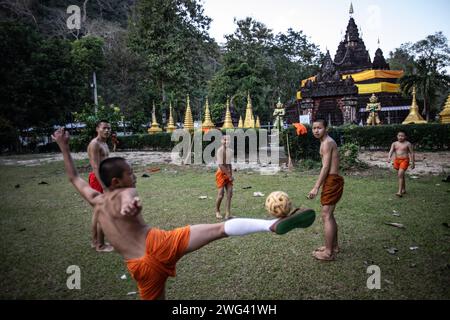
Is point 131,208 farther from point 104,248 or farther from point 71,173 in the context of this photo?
point 104,248

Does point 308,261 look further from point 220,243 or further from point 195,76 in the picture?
point 195,76

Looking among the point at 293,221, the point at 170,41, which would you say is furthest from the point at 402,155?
the point at 170,41

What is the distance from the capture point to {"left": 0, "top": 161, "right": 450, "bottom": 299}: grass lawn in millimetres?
3000

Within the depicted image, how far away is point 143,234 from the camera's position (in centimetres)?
228

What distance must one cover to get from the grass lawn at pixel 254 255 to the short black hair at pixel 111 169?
147 centimetres

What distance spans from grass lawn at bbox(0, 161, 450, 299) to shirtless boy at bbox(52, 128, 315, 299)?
91 cm

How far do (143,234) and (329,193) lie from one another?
2507 millimetres

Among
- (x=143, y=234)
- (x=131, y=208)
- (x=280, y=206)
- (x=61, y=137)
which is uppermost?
(x=61, y=137)

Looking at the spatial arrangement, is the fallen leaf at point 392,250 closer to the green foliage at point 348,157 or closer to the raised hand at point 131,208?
the raised hand at point 131,208

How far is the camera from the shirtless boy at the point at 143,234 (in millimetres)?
2188

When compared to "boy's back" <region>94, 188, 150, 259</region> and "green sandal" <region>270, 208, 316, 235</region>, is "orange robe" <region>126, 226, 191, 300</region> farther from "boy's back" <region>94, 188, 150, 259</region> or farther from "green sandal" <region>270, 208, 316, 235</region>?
"green sandal" <region>270, 208, 316, 235</region>

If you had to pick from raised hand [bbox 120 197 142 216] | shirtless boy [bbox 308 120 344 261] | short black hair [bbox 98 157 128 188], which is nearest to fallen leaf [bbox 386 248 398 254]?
shirtless boy [bbox 308 120 344 261]

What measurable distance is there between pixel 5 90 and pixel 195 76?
1601cm
